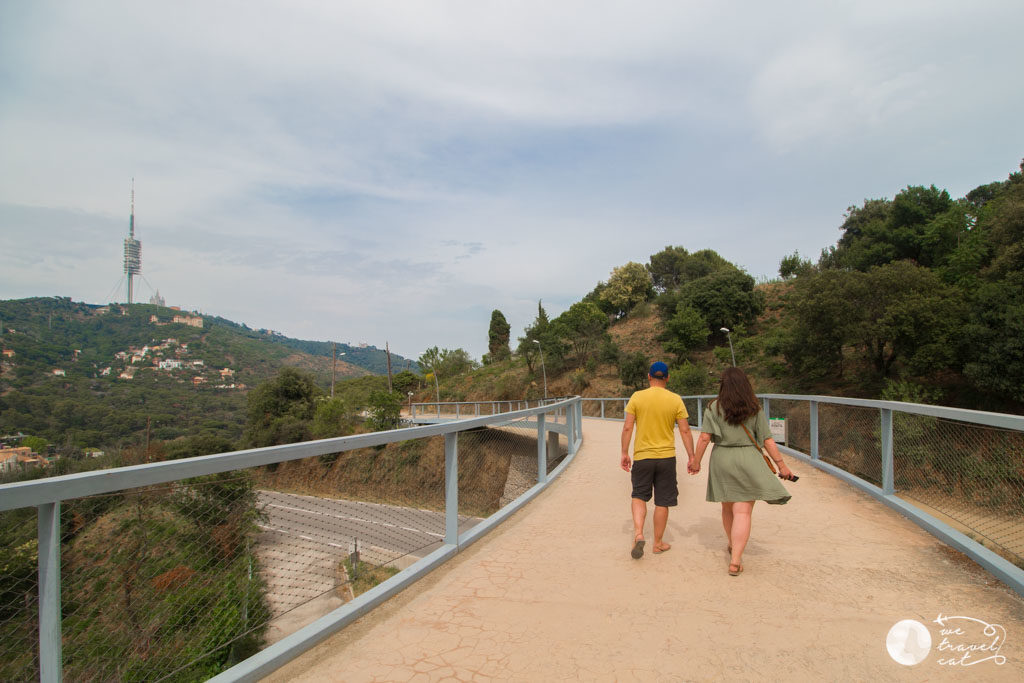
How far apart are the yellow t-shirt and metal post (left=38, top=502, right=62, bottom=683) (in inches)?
142

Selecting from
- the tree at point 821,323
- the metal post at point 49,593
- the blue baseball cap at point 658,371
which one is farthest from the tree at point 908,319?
the metal post at point 49,593

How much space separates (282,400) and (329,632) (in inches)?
1923

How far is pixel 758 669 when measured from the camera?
2557 millimetres

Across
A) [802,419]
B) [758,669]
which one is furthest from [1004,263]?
[758,669]

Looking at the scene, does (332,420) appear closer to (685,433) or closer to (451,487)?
(451,487)

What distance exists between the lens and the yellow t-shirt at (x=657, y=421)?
447 centimetres

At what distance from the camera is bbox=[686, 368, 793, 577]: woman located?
13.0ft

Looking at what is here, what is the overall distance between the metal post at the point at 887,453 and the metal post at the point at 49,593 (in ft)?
21.5

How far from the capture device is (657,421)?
14.7ft

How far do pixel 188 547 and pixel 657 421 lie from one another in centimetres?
336

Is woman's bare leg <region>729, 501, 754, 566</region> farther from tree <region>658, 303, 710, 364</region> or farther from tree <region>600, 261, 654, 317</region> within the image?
tree <region>600, 261, 654, 317</region>

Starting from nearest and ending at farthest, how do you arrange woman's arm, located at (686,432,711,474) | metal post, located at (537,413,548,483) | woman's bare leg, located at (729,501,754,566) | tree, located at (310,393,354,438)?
woman's bare leg, located at (729,501,754,566) < woman's arm, located at (686,432,711,474) < metal post, located at (537,413,548,483) < tree, located at (310,393,354,438)

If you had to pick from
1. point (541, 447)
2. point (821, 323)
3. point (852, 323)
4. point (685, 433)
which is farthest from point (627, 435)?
point (821, 323)

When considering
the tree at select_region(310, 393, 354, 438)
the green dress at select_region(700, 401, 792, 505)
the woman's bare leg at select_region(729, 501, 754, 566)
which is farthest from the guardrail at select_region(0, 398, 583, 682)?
the tree at select_region(310, 393, 354, 438)
